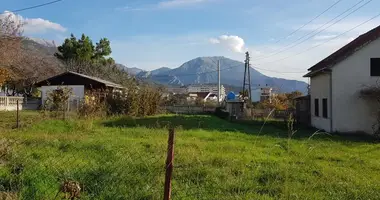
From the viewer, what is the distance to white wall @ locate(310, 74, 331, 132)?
2261 centimetres

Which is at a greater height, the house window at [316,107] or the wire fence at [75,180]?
the house window at [316,107]

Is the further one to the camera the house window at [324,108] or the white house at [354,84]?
the house window at [324,108]

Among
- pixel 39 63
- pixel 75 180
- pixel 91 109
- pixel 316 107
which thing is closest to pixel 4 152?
pixel 75 180

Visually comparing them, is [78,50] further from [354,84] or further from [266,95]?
[354,84]

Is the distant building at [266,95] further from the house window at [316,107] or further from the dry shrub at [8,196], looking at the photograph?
the dry shrub at [8,196]

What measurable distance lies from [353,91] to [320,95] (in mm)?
2859

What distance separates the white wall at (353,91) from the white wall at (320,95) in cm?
69

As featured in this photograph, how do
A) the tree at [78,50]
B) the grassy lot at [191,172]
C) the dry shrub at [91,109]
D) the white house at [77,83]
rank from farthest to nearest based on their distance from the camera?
the tree at [78,50] → the white house at [77,83] → the dry shrub at [91,109] → the grassy lot at [191,172]

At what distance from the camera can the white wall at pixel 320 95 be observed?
74.2ft

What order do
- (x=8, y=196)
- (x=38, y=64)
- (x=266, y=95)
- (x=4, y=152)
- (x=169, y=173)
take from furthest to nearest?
(x=266, y=95), (x=38, y=64), (x=4, y=152), (x=8, y=196), (x=169, y=173)

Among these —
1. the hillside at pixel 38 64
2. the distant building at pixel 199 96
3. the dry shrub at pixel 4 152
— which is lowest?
the dry shrub at pixel 4 152

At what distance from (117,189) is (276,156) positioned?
6605mm

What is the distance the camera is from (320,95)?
2441 centimetres

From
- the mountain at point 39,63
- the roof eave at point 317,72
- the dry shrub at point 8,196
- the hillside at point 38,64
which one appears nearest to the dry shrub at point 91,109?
the roof eave at point 317,72
